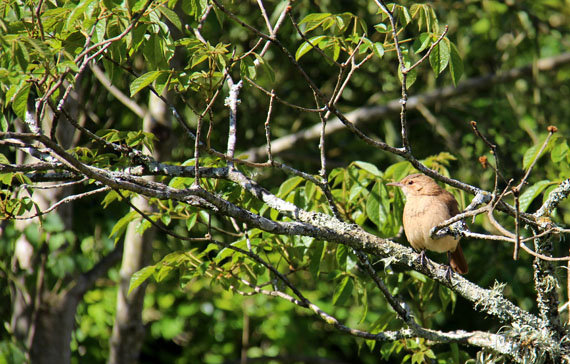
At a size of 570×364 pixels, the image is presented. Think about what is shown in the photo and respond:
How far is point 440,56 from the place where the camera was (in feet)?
9.61

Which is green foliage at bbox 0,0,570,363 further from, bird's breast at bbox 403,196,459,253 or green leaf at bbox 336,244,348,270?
bird's breast at bbox 403,196,459,253

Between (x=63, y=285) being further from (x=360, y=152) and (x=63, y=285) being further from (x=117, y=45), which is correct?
(x=360, y=152)

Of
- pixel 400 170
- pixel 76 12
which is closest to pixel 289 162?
pixel 400 170

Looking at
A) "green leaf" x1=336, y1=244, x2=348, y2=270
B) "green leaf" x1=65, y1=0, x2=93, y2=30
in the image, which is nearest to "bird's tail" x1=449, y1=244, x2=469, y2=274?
"green leaf" x1=336, y1=244, x2=348, y2=270

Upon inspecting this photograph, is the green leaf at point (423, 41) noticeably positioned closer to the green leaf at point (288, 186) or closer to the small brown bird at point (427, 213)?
the small brown bird at point (427, 213)

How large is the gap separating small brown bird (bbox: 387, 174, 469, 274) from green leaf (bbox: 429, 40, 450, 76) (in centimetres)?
102

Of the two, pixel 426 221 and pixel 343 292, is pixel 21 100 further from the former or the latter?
pixel 426 221

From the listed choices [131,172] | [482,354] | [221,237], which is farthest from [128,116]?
[482,354]

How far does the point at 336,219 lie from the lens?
120 inches

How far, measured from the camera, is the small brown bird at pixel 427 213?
3854 millimetres

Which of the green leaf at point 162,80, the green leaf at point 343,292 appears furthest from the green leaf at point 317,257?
the green leaf at point 162,80

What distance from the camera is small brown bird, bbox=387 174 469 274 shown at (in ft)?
12.6

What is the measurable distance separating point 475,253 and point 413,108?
202cm

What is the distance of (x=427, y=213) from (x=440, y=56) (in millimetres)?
1252
